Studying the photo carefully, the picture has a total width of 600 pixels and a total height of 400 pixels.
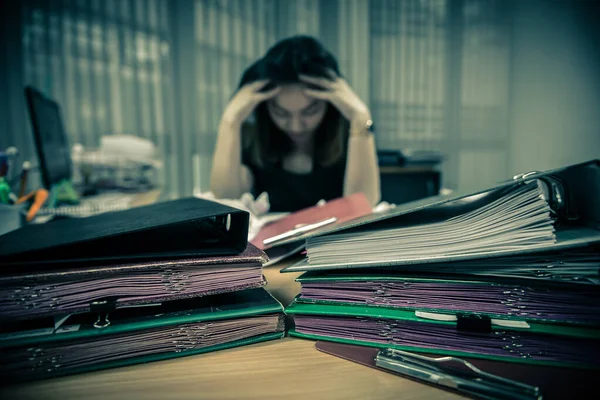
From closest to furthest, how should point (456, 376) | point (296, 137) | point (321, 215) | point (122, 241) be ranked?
point (456, 376) → point (122, 241) → point (321, 215) → point (296, 137)

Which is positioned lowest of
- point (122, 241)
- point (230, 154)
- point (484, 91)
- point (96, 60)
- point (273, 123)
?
point (122, 241)

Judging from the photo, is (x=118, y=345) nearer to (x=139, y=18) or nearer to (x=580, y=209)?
(x=580, y=209)

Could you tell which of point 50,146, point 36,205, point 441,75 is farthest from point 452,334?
point 441,75

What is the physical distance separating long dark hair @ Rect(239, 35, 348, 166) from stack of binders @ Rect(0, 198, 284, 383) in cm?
118

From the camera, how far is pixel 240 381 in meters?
0.31

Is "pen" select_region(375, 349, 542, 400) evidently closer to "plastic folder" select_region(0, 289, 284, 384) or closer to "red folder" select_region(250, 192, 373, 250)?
"plastic folder" select_region(0, 289, 284, 384)

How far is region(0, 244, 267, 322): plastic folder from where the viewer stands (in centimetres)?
31

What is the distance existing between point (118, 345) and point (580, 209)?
458mm

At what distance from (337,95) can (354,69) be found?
5.82 feet

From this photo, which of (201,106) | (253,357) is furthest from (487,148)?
(253,357)

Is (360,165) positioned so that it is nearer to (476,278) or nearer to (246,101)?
(246,101)

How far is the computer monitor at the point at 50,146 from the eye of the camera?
4.09 ft

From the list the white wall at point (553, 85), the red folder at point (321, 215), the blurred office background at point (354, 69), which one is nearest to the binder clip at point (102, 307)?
the red folder at point (321, 215)

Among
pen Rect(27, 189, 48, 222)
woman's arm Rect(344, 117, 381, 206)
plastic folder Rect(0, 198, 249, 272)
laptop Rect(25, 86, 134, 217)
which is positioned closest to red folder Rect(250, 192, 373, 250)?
plastic folder Rect(0, 198, 249, 272)
